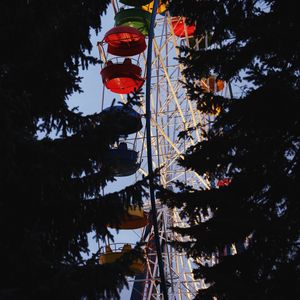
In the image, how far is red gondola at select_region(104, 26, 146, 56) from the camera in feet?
57.6

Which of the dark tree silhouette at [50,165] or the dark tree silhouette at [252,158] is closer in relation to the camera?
the dark tree silhouette at [50,165]

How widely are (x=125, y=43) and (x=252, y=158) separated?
1071 centimetres

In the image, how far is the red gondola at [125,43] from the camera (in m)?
17.5

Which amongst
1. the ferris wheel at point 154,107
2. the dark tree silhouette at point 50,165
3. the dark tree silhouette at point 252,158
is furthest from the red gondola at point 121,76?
the dark tree silhouette at point 50,165

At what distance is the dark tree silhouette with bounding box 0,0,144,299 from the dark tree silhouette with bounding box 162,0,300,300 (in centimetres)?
121

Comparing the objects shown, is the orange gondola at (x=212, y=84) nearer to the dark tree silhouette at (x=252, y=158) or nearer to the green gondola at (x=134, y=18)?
the green gondola at (x=134, y=18)

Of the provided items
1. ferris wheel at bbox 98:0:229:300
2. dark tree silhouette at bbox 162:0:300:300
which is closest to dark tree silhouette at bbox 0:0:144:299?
dark tree silhouette at bbox 162:0:300:300

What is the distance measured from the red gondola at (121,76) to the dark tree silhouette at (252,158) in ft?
29.7

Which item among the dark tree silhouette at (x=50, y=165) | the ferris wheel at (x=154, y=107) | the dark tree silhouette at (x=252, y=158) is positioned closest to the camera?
the dark tree silhouette at (x=50, y=165)

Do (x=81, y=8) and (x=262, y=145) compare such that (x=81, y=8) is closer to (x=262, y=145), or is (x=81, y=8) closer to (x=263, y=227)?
(x=262, y=145)

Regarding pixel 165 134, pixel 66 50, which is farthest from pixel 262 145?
pixel 165 134

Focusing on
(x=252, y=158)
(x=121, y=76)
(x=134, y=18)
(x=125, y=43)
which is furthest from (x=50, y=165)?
(x=134, y=18)

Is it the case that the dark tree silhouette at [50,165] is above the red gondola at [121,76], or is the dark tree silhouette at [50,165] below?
below

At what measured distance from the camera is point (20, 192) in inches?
254
